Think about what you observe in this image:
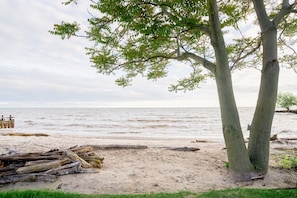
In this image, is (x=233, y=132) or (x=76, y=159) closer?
(x=233, y=132)

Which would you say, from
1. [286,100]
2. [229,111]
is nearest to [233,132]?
[229,111]

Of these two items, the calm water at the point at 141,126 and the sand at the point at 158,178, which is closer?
the sand at the point at 158,178

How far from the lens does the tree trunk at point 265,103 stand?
6.00 metres

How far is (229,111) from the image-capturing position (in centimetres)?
608

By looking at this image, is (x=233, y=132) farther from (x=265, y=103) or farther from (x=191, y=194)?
(x=191, y=194)

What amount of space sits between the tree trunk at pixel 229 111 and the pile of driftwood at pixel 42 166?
3.57 m

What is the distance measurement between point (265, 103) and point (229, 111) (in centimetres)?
88

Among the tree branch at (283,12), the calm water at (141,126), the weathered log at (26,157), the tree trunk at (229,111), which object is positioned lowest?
the calm water at (141,126)

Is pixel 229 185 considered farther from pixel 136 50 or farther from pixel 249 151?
pixel 136 50

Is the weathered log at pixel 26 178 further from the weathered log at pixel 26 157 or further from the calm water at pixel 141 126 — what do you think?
the calm water at pixel 141 126

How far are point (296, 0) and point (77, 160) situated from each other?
6916 millimetres

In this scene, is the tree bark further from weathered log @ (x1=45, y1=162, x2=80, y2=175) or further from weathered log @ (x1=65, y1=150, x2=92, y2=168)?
weathered log @ (x1=45, y1=162, x2=80, y2=175)

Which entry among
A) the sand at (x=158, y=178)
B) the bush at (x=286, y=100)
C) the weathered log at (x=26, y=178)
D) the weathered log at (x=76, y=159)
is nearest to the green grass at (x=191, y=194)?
the sand at (x=158, y=178)

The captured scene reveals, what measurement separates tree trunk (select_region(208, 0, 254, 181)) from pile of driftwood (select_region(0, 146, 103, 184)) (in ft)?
11.7
